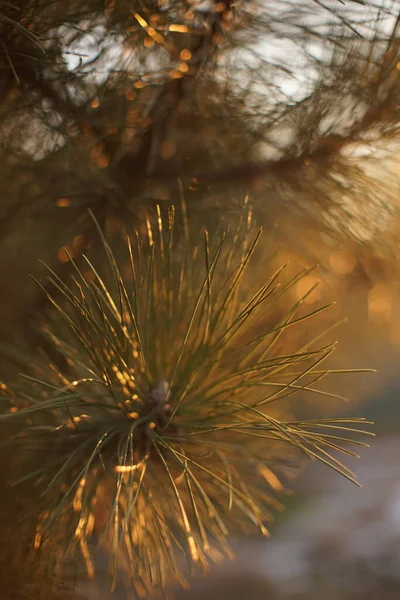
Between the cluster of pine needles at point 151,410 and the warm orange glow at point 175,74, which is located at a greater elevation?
the warm orange glow at point 175,74

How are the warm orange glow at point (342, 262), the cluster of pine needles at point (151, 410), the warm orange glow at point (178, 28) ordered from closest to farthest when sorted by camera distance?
the cluster of pine needles at point (151, 410) < the warm orange glow at point (178, 28) < the warm orange glow at point (342, 262)

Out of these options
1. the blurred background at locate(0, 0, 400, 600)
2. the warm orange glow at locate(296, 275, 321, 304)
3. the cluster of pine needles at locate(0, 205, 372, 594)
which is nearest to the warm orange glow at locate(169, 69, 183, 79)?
the blurred background at locate(0, 0, 400, 600)

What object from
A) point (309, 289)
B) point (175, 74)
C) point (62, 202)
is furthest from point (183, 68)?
point (309, 289)

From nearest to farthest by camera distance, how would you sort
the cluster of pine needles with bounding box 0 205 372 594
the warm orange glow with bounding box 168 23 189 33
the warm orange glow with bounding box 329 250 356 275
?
the cluster of pine needles with bounding box 0 205 372 594 < the warm orange glow with bounding box 168 23 189 33 < the warm orange glow with bounding box 329 250 356 275

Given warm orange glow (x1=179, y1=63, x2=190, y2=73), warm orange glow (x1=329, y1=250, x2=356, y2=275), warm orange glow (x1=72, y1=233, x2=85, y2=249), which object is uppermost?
warm orange glow (x1=179, y1=63, x2=190, y2=73)

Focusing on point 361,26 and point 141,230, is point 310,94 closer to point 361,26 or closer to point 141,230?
point 361,26

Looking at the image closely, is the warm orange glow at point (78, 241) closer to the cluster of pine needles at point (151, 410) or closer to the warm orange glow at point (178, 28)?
the cluster of pine needles at point (151, 410)

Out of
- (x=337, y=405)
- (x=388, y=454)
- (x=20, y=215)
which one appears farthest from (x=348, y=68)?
(x=388, y=454)

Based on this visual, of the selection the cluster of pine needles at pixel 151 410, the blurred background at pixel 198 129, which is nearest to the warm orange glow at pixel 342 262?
the blurred background at pixel 198 129

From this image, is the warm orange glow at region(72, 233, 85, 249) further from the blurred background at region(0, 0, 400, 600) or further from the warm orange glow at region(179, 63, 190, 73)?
the warm orange glow at region(179, 63, 190, 73)
